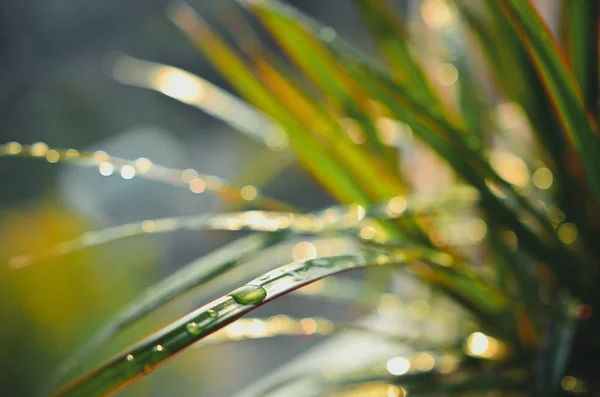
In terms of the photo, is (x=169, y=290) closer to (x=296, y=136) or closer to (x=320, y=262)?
(x=320, y=262)

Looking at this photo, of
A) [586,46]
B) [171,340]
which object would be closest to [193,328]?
[171,340]

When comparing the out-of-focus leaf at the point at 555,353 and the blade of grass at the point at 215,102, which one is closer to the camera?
the out-of-focus leaf at the point at 555,353

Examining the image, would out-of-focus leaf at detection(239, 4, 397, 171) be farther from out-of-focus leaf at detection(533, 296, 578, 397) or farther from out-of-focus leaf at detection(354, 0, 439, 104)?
out-of-focus leaf at detection(533, 296, 578, 397)

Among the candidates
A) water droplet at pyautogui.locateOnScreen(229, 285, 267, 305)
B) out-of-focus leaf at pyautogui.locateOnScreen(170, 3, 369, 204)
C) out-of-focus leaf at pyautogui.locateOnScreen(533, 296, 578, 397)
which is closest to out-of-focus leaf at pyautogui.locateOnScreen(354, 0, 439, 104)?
out-of-focus leaf at pyautogui.locateOnScreen(170, 3, 369, 204)

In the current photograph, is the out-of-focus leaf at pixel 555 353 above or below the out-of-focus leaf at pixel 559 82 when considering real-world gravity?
below

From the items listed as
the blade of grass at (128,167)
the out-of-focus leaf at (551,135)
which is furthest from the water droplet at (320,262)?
the out-of-focus leaf at (551,135)

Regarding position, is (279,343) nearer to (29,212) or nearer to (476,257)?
(476,257)

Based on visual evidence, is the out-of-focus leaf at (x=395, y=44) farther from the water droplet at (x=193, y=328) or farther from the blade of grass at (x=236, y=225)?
the water droplet at (x=193, y=328)
